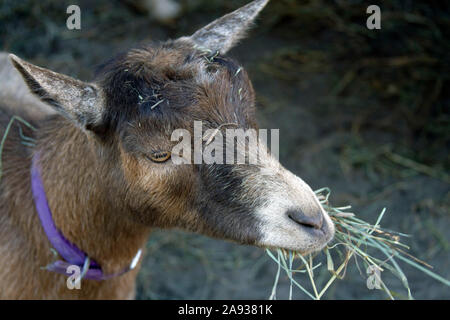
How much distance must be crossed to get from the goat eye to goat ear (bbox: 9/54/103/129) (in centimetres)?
38

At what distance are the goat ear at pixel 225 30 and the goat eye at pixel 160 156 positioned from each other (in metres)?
0.83

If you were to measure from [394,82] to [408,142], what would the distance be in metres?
0.75

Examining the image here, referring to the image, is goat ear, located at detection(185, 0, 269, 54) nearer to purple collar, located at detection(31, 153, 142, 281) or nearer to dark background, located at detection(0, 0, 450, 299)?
purple collar, located at detection(31, 153, 142, 281)

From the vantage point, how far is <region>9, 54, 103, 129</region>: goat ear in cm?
250

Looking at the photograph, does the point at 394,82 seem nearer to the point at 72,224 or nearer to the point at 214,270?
the point at 214,270

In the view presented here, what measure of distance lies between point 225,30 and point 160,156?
3.63ft

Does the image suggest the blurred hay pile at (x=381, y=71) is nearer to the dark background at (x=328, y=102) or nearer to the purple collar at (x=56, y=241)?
the dark background at (x=328, y=102)

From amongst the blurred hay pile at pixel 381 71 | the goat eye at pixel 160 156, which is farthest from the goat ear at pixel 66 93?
the blurred hay pile at pixel 381 71

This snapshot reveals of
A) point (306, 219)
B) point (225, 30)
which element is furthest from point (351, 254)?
point (225, 30)

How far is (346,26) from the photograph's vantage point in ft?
19.2

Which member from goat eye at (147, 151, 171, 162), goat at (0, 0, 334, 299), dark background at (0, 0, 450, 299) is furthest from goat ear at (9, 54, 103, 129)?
dark background at (0, 0, 450, 299)

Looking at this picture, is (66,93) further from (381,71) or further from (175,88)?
(381,71)

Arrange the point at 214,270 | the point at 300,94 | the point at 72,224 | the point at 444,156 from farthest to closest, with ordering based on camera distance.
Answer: the point at 300,94 → the point at 444,156 → the point at 214,270 → the point at 72,224
